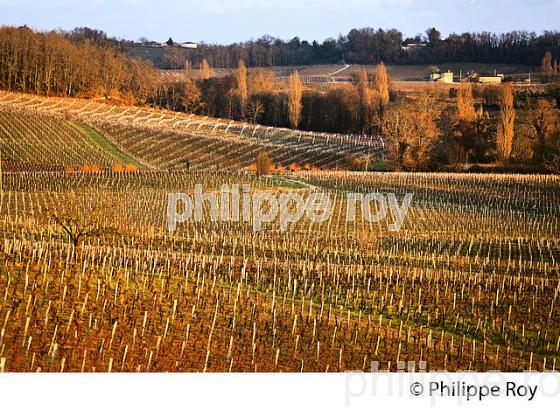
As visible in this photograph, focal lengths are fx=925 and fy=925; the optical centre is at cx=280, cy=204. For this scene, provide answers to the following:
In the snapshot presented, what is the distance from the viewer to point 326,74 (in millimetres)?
14680

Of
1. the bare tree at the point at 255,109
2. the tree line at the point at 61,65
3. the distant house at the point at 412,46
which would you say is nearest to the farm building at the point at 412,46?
the distant house at the point at 412,46

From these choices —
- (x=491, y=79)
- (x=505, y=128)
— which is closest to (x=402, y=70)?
(x=491, y=79)

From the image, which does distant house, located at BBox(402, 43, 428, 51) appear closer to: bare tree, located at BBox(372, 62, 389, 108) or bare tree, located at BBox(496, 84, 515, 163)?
bare tree, located at BBox(372, 62, 389, 108)

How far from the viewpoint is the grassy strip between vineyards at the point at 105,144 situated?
41.8 ft

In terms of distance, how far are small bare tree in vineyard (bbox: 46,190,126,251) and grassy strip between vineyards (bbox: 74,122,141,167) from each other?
167 cm

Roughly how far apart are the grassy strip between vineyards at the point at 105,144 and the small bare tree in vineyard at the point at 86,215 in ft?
5.49

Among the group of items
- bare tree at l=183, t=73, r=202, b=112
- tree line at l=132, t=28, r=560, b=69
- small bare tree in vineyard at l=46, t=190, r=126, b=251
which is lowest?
small bare tree in vineyard at l=46, t=190, r=126, b=251

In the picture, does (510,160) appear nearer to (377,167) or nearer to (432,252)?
(432,252)

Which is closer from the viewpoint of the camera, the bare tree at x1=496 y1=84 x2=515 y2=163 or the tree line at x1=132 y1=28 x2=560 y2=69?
the tree line at x1=132 y1=28 x2=560 y2=69

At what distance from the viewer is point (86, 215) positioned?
387 inches

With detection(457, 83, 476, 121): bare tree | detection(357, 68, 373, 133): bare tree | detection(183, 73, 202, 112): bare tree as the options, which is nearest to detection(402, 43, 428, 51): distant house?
detection(457, 83, 476, 121): bare tree

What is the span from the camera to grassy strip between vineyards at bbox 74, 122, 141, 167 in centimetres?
1273

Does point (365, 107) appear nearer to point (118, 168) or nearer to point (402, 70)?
point (402, 70)

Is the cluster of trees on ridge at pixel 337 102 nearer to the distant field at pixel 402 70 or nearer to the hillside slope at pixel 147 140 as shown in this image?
the distant field at pixel 402 70
